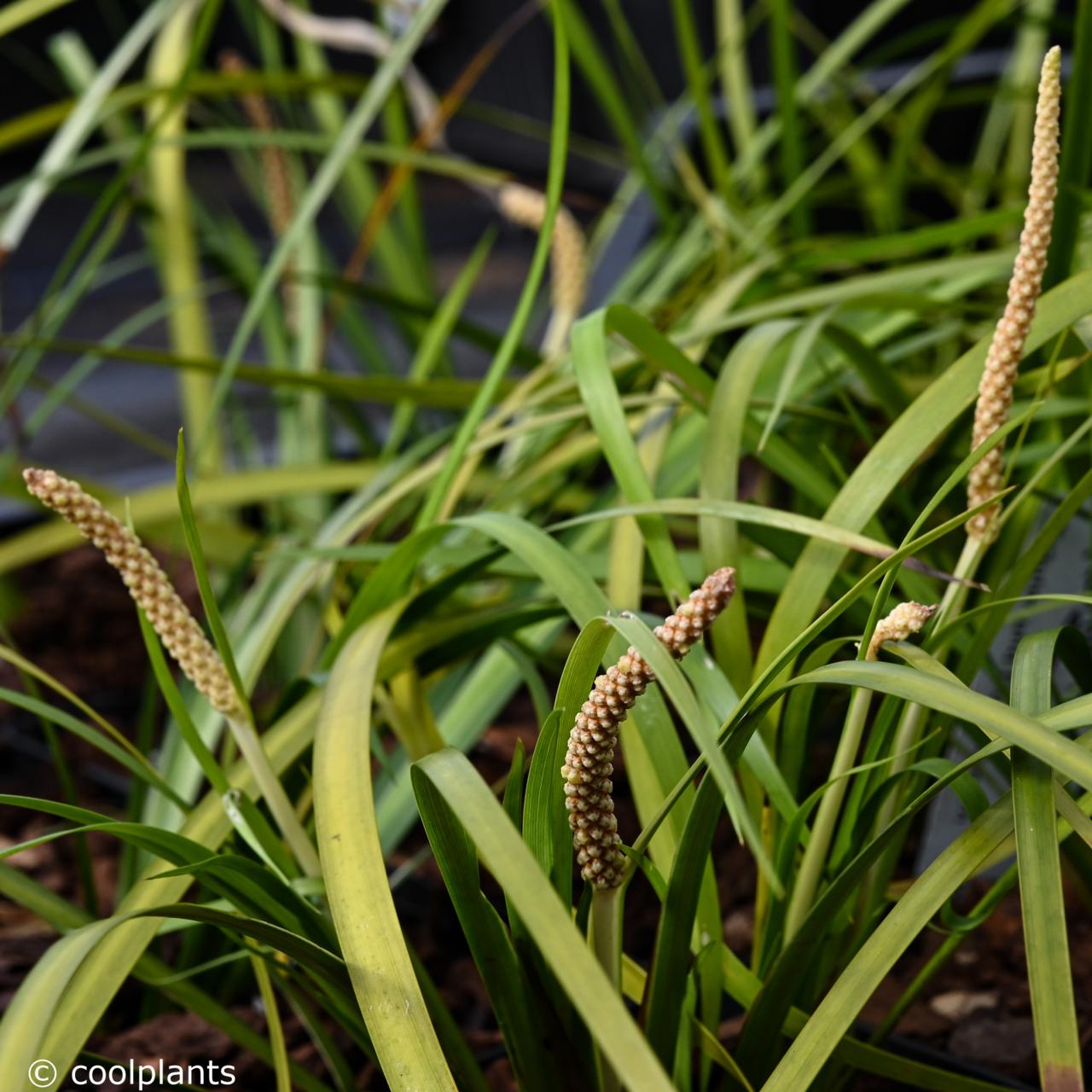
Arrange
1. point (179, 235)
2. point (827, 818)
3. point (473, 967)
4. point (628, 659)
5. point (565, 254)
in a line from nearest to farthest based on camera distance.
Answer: point (628, 659) < point (827, 818) < point (473, 967) < point (565, 254) < point (179, 235)

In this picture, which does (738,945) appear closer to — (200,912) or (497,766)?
(497,766)

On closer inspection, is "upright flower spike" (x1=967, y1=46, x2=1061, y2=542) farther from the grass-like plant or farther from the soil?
the soil

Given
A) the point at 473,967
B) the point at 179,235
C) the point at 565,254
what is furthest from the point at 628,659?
the point at 179,235

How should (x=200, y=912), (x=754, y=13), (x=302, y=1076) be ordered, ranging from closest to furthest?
(x=200, y=912), (x=302, y=1076), (x=754, y=13)

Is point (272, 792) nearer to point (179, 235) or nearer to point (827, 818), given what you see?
point (827, 818)

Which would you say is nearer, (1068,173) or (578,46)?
(1068,173)

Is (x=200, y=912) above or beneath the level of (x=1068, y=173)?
beneath

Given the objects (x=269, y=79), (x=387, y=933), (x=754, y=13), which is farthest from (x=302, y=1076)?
(x=754, y=13)
